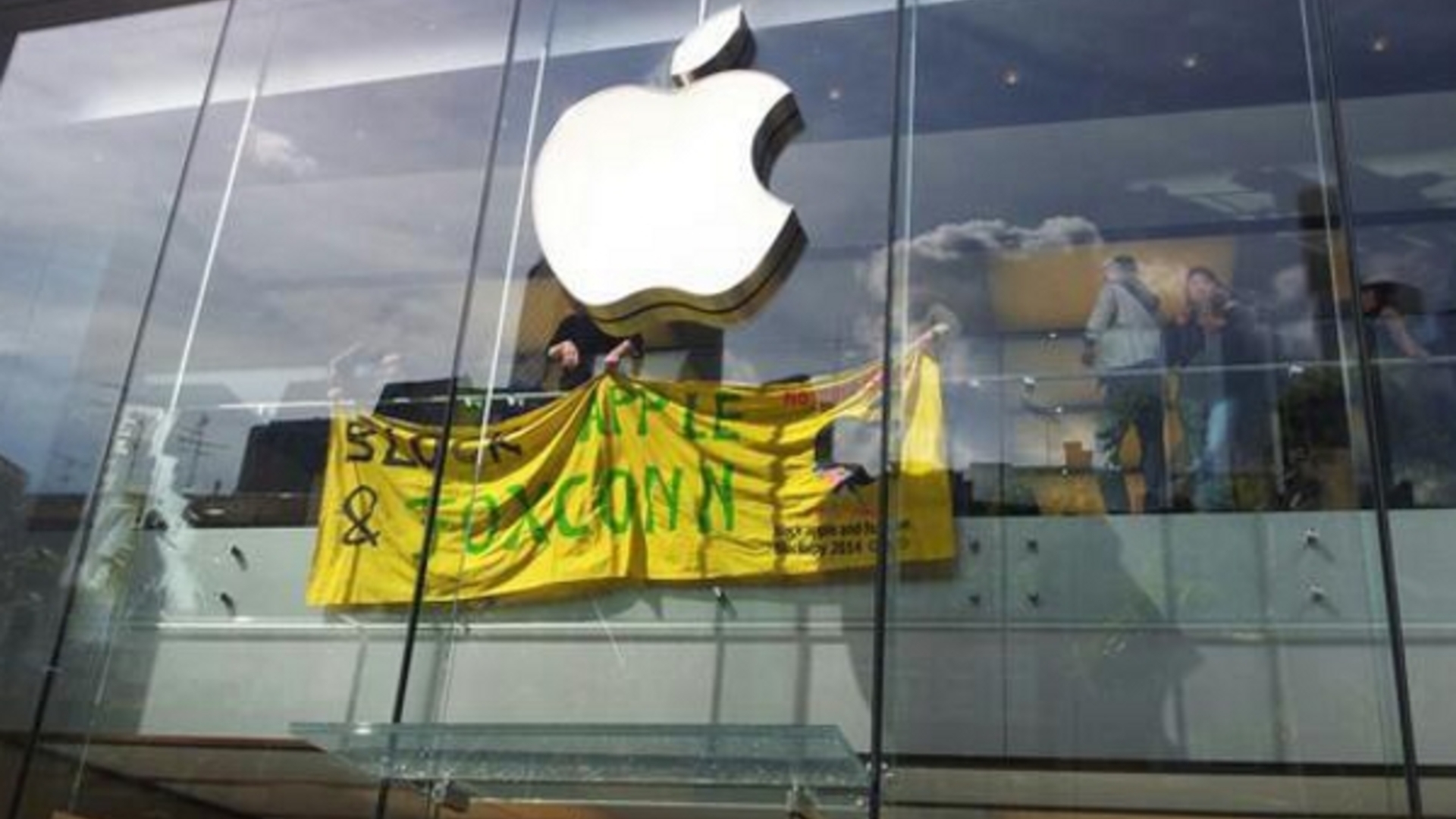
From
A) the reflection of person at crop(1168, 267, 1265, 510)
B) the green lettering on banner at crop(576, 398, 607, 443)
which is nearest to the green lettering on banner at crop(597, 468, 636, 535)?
the green lettering on banner at crop(576, 398, 607, 443)

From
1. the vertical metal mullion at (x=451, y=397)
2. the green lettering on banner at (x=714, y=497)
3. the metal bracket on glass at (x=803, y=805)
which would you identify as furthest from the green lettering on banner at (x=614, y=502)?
the metal bracket on glass at (x=803, y=805)

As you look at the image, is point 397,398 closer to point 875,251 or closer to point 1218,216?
point 875,251

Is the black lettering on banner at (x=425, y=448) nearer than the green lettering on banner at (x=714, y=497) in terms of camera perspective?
No

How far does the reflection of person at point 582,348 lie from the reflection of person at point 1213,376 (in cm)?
245

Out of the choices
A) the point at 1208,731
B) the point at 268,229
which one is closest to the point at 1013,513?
the point at 1208,731

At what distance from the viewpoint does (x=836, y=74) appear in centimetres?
725

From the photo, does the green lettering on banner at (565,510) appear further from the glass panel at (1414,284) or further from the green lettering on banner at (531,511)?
the glass panel at (1414,284)

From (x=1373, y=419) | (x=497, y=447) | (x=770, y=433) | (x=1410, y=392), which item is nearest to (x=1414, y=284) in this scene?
(x=1410, y=392)

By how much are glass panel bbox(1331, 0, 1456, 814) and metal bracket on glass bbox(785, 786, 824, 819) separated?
7.18ft

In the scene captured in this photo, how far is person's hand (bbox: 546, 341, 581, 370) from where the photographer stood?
6938 millimetres

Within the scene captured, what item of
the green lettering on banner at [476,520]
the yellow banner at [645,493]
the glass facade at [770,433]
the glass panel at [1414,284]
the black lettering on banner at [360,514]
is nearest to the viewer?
the glass panel at [1414,284]

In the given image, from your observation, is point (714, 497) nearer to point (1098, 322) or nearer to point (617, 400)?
point (617, 400)

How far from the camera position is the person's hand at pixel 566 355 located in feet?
22.8

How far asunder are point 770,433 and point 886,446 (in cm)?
58
